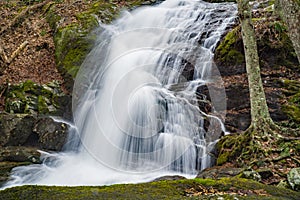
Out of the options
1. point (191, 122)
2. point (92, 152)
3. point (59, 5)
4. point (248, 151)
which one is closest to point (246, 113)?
point (191, 122)

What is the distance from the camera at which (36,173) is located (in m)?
7.14

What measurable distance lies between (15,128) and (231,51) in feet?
22.9

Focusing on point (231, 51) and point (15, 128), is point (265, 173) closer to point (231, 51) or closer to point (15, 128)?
point (231, 51)

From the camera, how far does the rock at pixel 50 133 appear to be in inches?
331

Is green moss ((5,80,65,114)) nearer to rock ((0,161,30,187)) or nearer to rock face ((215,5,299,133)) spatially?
rock ((0,161,30,187))

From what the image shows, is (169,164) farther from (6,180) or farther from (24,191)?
(24,191)

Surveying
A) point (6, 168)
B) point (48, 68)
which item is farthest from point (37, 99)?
point (6, 168)

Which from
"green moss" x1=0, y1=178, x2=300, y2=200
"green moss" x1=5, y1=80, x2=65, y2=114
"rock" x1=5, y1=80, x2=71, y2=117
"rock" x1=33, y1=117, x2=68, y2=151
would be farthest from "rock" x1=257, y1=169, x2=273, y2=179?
"green moss" x1=5, y1=80, x2=65, y2=114

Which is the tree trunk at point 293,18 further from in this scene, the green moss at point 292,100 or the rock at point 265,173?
the green moss at point 292,100

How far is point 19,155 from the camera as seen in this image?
7.58 m

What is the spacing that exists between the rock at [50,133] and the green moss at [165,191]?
583cm

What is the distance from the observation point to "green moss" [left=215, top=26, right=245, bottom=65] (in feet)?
31.6

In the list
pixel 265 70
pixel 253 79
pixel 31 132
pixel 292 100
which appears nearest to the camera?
pixel 253 79

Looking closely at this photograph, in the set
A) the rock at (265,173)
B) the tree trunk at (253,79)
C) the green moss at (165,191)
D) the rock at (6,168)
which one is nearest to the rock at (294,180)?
the green moss at (165,191)
